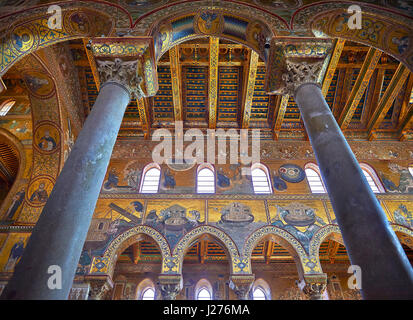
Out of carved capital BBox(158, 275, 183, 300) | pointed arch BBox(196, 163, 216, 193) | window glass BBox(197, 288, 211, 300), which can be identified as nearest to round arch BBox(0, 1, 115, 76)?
pointed arch BBox(196, 163, 216, 193)

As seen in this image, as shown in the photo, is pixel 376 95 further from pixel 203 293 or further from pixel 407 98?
pixel 203 293

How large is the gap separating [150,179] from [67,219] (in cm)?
692

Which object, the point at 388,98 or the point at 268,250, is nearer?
the point at 388,98

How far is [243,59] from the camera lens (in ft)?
29.8

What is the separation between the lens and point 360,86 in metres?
9.34

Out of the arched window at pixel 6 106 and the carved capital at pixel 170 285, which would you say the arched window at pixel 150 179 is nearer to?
the carved capital at pixel 170 285

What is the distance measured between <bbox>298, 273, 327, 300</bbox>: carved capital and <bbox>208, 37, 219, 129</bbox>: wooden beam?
6.12m

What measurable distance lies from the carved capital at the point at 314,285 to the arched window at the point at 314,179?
3.02m

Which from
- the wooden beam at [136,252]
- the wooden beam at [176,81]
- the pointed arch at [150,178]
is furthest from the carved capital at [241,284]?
the wooden beam at [176,81]

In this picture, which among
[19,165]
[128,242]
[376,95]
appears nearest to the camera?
[128,242]

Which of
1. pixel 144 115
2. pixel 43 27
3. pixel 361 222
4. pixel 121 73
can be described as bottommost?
pixel 361 222

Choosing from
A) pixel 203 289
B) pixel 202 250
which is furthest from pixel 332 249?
pixel 203 289

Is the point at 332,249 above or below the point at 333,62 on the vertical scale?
below
